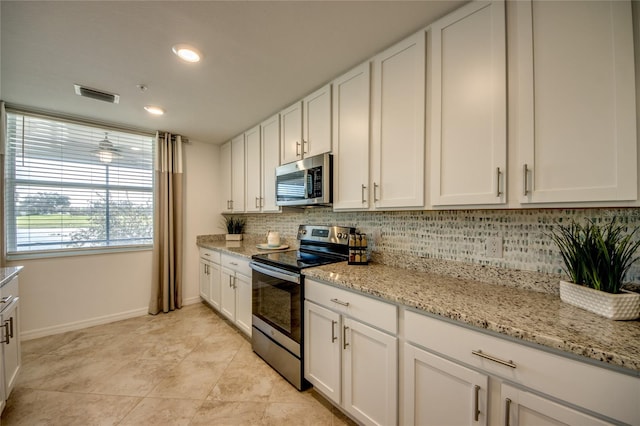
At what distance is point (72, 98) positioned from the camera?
240 centimetres

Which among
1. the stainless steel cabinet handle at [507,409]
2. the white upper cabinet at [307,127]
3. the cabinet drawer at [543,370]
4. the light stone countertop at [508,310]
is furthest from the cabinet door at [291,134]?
the stainless steel cabinet handle at [507,409]

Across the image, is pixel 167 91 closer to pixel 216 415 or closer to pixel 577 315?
pixel 216 415

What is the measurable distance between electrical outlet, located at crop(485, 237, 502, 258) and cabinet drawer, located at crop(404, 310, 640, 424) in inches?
25.6

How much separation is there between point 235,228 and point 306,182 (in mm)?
2036

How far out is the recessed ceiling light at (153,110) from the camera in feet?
8.52

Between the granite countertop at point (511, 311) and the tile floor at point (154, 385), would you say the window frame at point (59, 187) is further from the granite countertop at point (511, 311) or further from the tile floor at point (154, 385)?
the granite countertop at point (511, 311)

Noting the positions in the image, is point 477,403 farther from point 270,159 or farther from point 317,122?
point 270,159

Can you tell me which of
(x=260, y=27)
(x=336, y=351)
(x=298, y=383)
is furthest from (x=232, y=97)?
(x=298, y=383)

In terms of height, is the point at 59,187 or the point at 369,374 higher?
the point at 59,187

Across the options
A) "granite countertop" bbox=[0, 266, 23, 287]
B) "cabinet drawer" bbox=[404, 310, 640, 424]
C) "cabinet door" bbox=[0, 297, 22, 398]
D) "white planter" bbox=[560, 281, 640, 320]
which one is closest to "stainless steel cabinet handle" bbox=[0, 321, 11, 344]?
"cabinet door" bbox=[0, 297, 22, 398]

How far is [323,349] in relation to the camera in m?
1.68

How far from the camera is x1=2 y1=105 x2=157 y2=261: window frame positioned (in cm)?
257

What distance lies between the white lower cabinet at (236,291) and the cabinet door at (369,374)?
1.30 metres

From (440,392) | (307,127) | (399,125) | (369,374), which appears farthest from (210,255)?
(440,392)
